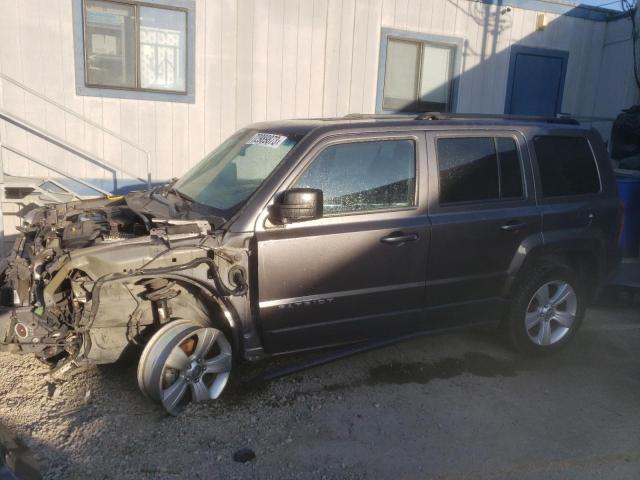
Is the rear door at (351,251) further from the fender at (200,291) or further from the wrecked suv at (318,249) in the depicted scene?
the fender at (200,291)

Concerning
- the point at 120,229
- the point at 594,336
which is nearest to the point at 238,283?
the point at 120,229

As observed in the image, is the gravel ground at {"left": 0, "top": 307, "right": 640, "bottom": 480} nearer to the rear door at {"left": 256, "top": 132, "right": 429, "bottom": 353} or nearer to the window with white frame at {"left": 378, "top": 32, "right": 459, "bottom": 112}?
the rear door at {"left": 256, "top": 132, "right": 429, "bottom": 353}

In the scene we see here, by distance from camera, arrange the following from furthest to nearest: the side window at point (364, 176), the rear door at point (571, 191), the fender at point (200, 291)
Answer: the rear door at point (571, 191), the side window at point (364, 176), the fender at point (200, 291)

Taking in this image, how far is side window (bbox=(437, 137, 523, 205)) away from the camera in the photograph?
4.27 m

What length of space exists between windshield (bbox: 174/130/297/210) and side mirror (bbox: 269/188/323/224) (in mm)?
274

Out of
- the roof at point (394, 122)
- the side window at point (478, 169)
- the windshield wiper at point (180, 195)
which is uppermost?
the roof at point (394, 122)

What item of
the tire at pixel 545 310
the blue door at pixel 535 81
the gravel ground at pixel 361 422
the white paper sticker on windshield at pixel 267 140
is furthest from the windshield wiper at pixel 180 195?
the blue door at pixel 535 81

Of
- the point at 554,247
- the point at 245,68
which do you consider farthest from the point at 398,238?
the point at 245,68

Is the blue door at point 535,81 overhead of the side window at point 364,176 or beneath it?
overhead

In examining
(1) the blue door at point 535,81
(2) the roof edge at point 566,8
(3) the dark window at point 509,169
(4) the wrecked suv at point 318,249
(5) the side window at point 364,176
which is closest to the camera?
(4) the wrecked suv at point 318,249

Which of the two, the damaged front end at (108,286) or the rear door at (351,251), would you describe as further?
the rear door at (351,251)

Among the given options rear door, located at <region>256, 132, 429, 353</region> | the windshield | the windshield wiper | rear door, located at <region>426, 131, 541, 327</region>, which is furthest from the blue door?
the windshield wiper

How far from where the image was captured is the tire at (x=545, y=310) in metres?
4.68

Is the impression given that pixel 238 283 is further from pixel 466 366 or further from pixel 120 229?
pixel 466 366
